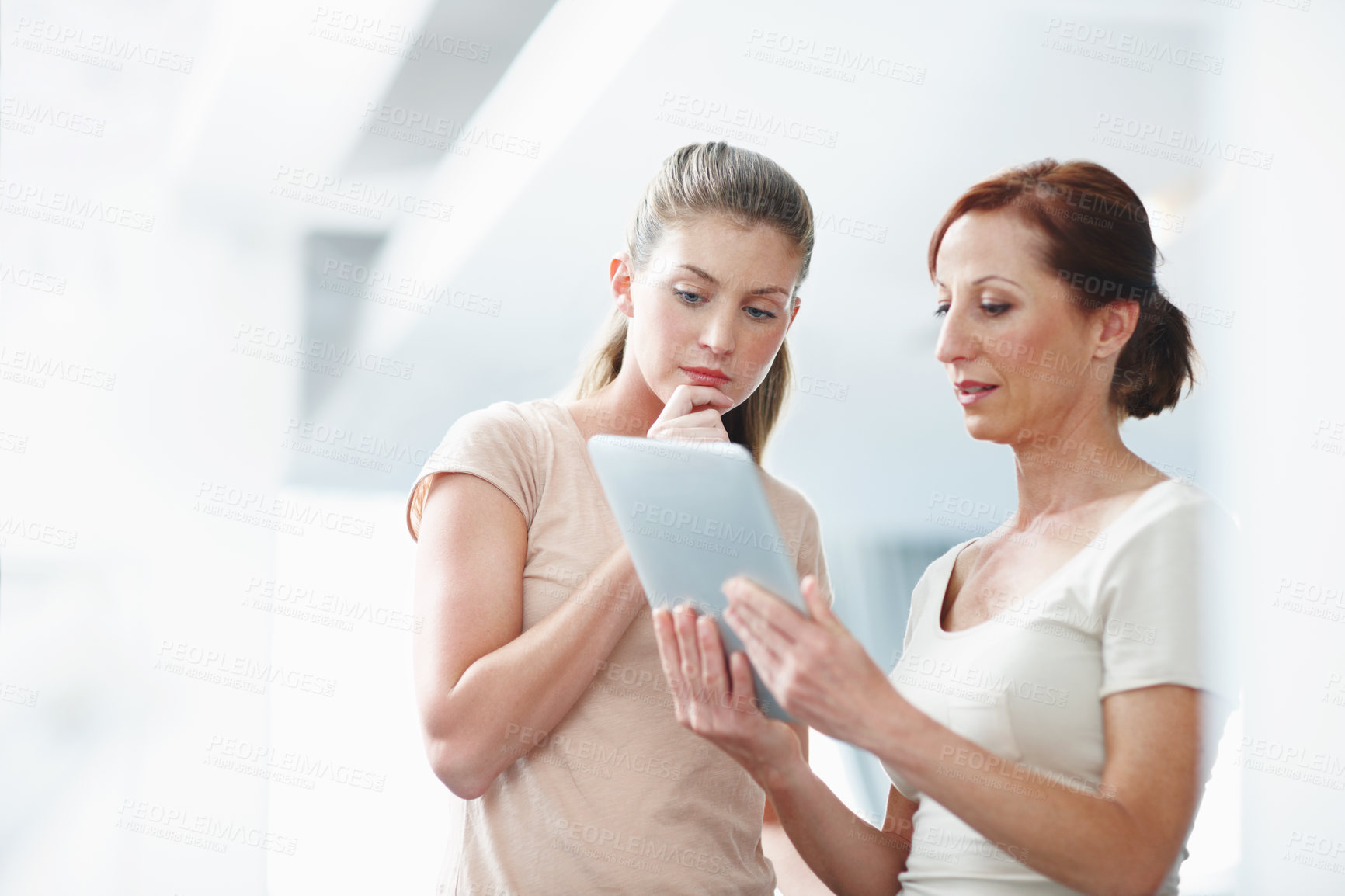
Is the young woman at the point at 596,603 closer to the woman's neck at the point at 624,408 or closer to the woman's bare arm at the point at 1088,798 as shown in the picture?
the woman's neck at the point at 624,408

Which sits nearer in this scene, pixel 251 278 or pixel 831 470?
pixel 251 278

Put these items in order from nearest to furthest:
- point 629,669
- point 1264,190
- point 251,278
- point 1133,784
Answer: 1. point 1133,784
2. point 629,669
3. point 1264,190
4. point 251,278

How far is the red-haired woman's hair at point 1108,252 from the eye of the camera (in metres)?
1.17

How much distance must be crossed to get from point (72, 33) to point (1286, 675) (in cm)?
358

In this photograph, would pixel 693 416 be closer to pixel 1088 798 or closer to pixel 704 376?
pixel 704 376

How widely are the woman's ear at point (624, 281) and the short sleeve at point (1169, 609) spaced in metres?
0.70

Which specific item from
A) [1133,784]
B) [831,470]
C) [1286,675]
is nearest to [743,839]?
[1133,784]

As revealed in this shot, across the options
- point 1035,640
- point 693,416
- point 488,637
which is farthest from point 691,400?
point 1035,640

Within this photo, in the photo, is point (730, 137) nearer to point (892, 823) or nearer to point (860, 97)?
point (860, 97)

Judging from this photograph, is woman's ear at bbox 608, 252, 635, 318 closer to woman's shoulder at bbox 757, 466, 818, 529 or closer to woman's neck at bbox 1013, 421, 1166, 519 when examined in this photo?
woman's shoulder at bbox 757, 466, 818, 529

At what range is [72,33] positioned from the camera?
282 cm

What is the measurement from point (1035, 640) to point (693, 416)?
447mm

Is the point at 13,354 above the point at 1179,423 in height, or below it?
below

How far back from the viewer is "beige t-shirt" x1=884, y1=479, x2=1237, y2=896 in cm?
95
